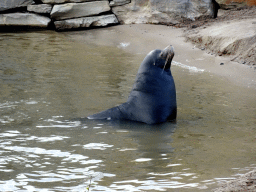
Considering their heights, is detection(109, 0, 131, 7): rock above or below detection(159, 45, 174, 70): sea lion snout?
above

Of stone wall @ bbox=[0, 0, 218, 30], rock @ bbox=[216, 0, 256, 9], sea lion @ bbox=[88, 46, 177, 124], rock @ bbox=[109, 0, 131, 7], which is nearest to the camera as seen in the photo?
sea lion @ bbox=[88, 46, 177, 124]

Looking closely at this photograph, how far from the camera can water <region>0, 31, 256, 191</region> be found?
2.97m

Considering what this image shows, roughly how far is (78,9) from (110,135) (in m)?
8.76

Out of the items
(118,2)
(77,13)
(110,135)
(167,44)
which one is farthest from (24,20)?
(110,135)

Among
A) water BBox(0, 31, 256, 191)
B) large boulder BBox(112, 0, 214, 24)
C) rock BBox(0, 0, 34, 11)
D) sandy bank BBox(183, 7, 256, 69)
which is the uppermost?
rock BBox(0, 0, 34, 11)

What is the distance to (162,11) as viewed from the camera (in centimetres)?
1146

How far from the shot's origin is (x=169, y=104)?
468cm

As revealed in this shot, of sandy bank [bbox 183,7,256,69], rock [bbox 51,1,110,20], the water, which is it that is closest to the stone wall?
rock [bbox 51,1,110,20]

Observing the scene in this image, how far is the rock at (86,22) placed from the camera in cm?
1212

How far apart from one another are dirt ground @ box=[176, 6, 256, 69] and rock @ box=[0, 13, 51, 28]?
4.75m

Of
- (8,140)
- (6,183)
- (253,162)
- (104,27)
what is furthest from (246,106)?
(104,27)

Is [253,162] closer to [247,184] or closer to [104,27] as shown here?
[247,184]

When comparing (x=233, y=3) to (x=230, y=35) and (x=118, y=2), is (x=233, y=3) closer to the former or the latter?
(x=230, y=35)

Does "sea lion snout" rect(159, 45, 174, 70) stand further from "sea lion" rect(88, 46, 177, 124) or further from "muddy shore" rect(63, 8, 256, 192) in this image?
"muddy shore" rect(63, 8, 256, 192)
